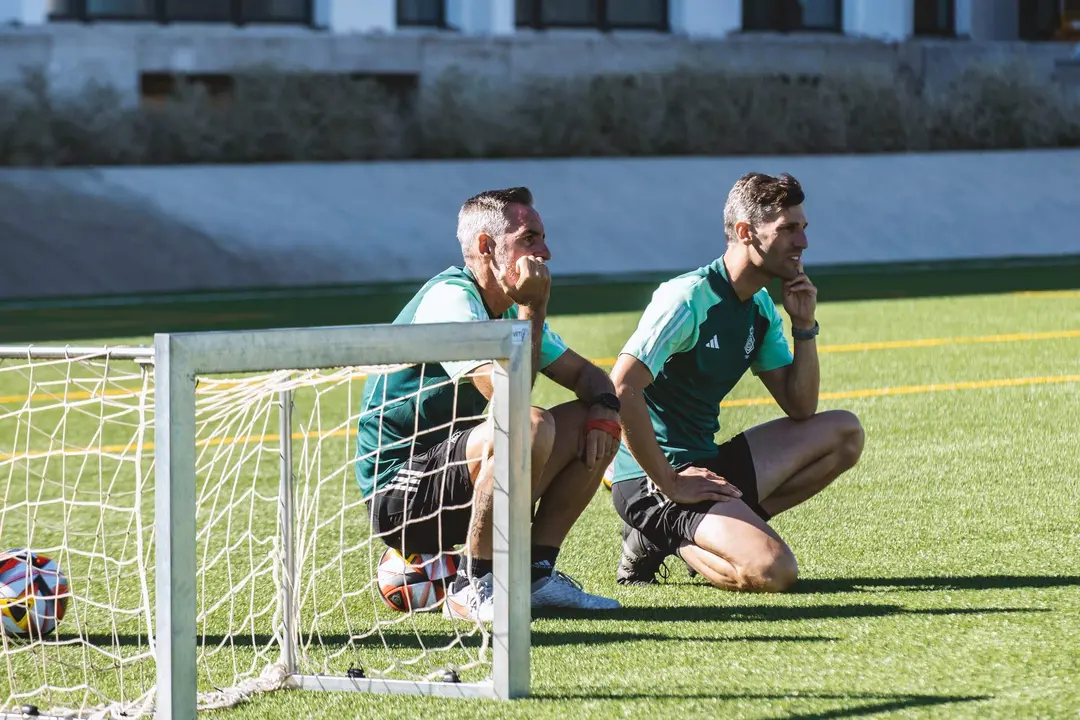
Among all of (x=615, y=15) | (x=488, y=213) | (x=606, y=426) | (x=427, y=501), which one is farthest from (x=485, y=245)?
(x=615, y=15)

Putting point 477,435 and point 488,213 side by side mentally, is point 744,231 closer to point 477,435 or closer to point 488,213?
point 488,213

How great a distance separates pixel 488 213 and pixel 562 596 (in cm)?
131

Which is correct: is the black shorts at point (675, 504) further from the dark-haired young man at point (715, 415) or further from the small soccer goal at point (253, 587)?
the small soccer goal at point (253, 587)

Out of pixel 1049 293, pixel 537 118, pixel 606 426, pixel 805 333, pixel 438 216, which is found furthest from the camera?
pixel 537 118

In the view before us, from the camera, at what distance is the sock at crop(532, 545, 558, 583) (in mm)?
5922

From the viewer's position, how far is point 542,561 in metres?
5.97

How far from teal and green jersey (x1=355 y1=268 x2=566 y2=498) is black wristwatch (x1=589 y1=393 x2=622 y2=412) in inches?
13.2

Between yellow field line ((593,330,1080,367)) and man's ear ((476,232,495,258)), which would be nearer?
man's ear ((476,232,495,258))

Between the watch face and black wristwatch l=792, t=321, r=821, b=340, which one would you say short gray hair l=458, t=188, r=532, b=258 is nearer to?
the watch face

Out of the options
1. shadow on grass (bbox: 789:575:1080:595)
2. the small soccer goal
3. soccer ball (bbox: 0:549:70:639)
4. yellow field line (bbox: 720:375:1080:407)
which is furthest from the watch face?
yellow field line (bbox: 720:375:1080:407)

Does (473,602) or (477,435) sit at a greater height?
(477,435)

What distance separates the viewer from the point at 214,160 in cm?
2183


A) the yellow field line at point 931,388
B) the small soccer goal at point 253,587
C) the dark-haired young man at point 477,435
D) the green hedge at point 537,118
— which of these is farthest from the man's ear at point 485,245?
the green hedge at point 537,118

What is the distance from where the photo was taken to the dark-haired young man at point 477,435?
18.2ft
